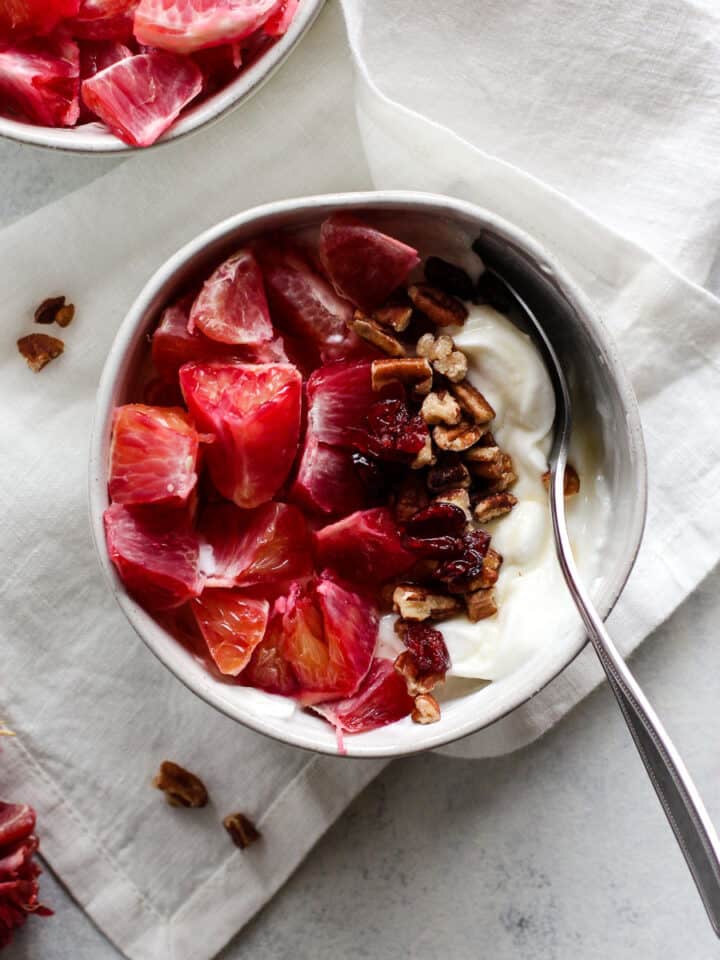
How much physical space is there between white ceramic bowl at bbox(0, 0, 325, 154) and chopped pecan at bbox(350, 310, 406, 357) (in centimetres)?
29

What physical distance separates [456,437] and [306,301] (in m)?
0.22

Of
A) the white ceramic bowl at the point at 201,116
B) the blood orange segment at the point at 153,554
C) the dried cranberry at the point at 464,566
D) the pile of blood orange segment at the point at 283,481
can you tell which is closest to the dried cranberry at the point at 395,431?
the pile of blood orange segment at the point at 283,481

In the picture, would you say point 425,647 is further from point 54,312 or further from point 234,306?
point 54,312

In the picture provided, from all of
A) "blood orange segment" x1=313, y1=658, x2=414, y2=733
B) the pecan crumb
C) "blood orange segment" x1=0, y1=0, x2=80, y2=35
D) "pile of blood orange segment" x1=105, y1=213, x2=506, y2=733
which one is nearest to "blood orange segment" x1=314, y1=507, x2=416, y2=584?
"pile of blood orange segment" x1=105, y1=213, x2=506, y2=733

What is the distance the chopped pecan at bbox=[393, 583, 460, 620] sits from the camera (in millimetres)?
1042

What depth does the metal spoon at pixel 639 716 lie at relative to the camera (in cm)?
95

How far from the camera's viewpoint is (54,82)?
3.63 ft

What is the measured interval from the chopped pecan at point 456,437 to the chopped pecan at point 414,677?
0.22m

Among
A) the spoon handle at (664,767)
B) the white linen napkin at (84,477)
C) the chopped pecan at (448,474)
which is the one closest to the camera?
the spoon handle at (664,767)

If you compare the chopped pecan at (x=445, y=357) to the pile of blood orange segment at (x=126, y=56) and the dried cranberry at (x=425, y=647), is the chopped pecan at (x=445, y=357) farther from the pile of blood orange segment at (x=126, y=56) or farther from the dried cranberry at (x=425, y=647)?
the pile of blood orange segment at (x=126, y=56)

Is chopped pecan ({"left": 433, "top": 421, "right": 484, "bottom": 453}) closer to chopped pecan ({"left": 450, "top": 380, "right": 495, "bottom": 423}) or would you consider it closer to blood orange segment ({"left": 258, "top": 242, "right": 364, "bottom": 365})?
chopped pecan ({"left": 450, "top": 380, "right": 495, "bottom": 423})

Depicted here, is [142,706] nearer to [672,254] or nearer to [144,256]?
[144,256]

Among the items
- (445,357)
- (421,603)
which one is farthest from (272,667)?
(445,357)

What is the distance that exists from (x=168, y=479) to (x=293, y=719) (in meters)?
0.29
